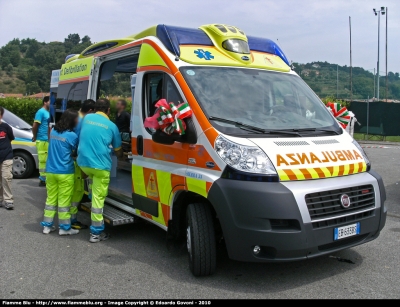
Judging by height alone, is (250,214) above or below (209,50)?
below

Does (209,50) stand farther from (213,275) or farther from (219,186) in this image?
(213,275)

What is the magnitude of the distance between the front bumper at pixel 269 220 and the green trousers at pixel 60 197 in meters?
2.77

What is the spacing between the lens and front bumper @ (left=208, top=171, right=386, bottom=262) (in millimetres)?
3910

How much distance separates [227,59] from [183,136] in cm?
123

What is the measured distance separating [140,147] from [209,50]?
1.43 metres

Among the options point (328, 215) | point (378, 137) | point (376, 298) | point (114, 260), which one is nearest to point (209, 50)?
point (328, 215)

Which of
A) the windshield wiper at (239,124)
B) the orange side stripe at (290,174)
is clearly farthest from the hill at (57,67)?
the orange side stripe at (290,174)

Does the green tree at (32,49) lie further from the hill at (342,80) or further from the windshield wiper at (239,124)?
the windshield wiper at (239,124)

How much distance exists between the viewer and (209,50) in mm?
5238

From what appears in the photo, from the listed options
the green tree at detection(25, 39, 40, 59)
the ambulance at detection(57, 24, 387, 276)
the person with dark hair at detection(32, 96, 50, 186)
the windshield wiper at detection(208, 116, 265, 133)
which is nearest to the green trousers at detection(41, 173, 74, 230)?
the ambulance at detection(57, 24, 387, 276)

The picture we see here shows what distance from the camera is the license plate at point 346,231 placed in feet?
13.6

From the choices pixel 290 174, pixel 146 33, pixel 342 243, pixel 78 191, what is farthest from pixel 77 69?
pixel 342 243

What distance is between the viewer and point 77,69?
8.11m

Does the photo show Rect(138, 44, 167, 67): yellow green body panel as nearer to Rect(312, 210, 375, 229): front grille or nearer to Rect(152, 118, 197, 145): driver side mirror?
Rect(152, 118, 197, 145): driver side mirror
